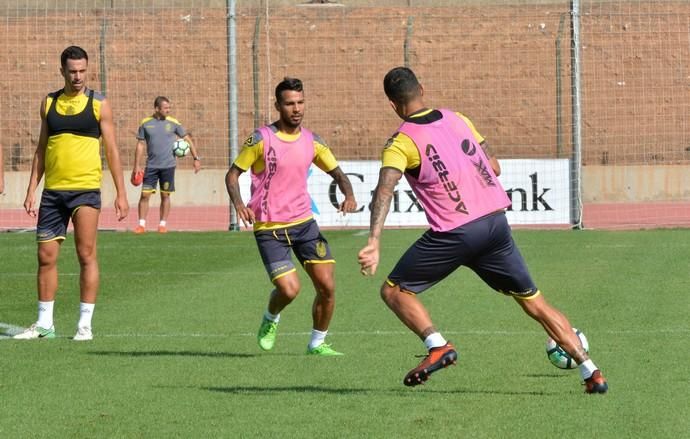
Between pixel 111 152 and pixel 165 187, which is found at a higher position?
pixel 111 152

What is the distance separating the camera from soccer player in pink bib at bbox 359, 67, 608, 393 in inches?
309

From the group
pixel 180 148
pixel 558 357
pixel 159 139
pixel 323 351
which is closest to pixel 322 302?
pixel 323 351

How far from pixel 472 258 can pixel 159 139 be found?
14.9m

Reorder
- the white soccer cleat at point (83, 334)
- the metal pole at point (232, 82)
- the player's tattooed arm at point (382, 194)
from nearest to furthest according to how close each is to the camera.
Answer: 1. the player's tattooed arm at point (382, 194)
2. the white soccer cleat at point (83, 334)
3. the metal pole at point (232, 82)

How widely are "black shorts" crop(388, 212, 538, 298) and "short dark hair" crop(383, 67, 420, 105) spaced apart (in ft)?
2.48

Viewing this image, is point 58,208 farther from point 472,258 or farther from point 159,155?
point 159,155

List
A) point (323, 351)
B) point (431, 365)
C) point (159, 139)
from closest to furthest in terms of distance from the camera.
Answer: point (431, 365), point (323, 351), point (159, 139)

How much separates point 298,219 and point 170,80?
3259 cm

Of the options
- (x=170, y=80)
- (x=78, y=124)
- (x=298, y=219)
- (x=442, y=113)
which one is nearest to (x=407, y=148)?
(x=442, y=113)

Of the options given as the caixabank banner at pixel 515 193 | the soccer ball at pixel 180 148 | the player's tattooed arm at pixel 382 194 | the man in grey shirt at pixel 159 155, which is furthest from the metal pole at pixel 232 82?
the player's tattooed arm at pixel 382 194

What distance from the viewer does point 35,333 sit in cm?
1105

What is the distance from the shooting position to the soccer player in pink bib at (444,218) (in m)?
7.84

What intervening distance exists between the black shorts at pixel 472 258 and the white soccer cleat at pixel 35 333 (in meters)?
3.93

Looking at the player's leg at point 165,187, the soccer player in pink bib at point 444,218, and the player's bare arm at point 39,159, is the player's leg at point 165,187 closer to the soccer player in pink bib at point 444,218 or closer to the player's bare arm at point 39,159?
the player's bare arm at point 39,159
